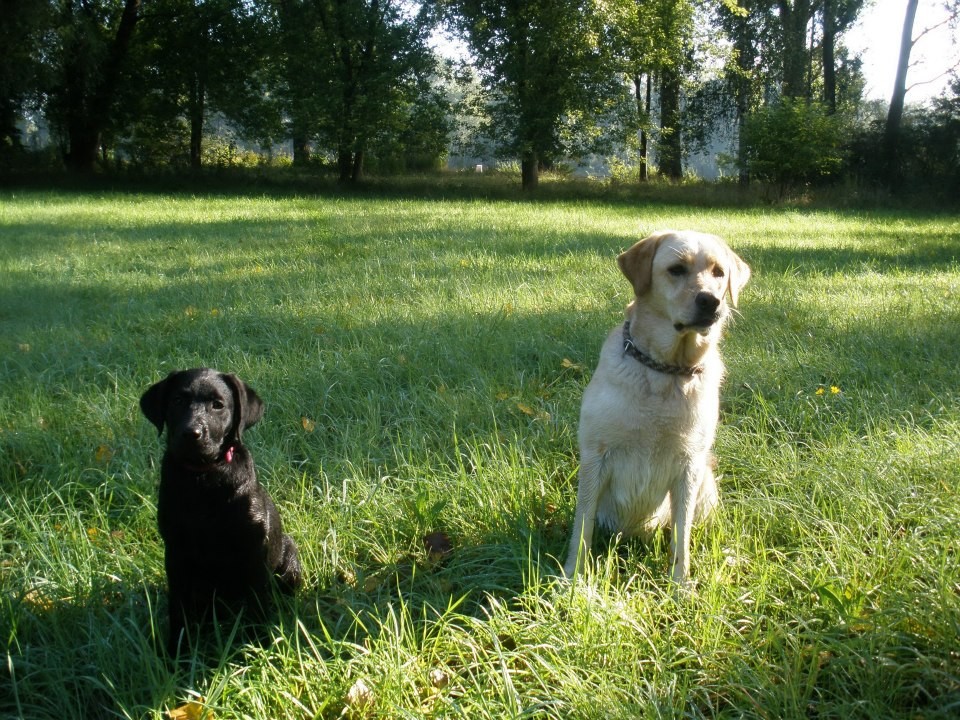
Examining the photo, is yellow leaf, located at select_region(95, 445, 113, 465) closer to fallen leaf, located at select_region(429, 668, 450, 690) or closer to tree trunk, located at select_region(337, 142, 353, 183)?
fallen leaf, located at select_region(429, 668, 450, 690)

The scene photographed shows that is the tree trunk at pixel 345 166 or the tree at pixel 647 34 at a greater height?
the tree at pixel 647 34

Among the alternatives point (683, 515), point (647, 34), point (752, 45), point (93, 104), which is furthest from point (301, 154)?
point (683, 515)

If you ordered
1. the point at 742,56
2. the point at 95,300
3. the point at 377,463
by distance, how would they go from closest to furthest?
the point at 377,463
the point at 95,300
the point at 742,56

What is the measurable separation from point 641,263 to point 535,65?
24123 mm

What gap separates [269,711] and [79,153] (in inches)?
1253

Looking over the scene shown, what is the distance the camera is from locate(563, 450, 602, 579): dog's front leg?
257cm

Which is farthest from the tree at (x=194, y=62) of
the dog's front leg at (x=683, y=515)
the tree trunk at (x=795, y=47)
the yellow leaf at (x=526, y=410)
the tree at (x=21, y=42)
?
the dog's front leg at (x=683, y=515)

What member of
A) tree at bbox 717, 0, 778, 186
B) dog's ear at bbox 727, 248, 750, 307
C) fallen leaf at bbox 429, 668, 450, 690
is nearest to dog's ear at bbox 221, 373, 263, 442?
fallen leaf at bbox 429, 668, 450, 690

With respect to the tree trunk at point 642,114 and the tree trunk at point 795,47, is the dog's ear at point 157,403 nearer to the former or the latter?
the tree trunk at point 642,114

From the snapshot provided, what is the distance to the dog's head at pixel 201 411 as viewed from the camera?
2107 mm

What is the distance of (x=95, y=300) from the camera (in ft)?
22.1

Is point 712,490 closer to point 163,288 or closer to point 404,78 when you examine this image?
point 163,288

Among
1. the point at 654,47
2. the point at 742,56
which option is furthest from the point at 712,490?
the point at 742,56

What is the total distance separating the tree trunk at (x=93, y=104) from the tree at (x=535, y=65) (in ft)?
43.6
